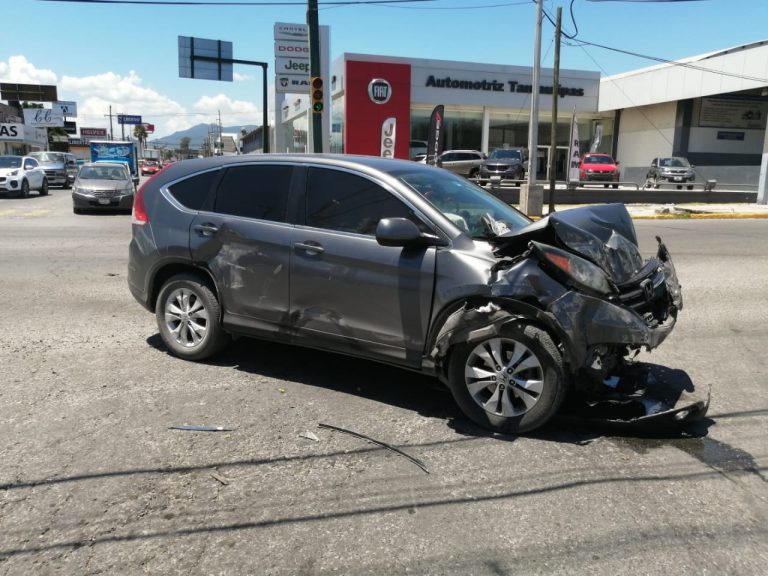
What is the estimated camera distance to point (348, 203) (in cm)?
454

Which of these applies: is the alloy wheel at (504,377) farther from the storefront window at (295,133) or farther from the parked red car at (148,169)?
the parked red car at (148,169)

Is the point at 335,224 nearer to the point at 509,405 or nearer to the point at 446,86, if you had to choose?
the point at 509,405

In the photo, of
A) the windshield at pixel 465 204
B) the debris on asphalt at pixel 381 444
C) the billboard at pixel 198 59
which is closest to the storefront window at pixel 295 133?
the billboard at pixel 198 59

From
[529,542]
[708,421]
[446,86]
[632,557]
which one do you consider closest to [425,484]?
[529,542]

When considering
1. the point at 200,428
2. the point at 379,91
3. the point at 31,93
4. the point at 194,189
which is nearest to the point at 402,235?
the point at 200,428

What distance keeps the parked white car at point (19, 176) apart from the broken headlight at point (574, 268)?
26587 mm

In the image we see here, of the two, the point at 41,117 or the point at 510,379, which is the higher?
the point at 41,117

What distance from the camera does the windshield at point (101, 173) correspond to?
63.1 feet

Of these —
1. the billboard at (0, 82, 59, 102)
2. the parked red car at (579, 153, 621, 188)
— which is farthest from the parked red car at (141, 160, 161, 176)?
the parked red car at (579, 153, 621, 188)

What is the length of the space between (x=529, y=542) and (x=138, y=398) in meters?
2.96

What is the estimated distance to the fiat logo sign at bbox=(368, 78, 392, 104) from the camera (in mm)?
35844

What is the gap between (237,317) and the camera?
4.92 m

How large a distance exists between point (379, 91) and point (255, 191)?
32919 mm

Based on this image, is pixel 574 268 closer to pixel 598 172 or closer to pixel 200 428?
pixel 200 428
